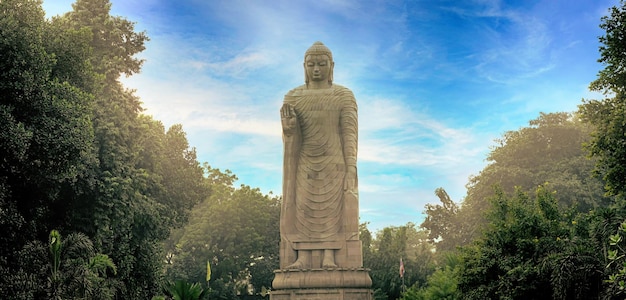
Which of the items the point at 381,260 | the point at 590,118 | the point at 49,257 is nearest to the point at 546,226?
the point at 590,118

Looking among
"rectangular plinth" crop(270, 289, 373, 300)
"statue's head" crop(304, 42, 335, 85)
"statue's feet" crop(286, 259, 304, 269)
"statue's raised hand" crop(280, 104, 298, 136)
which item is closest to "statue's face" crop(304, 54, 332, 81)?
"statue's head" crop(304, 42, 335, 85)

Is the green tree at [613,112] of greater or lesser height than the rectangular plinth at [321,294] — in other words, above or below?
above

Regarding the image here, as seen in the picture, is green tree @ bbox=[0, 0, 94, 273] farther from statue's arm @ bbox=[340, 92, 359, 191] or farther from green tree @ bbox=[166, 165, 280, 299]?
green tree @ bbox=[166, 165, 280, 299]

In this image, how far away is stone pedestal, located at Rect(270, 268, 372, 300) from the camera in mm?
14312

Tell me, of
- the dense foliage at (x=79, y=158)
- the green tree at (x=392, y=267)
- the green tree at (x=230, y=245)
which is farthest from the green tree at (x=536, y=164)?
the dense foliage at (x=79, y=158)

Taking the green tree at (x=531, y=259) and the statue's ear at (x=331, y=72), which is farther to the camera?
the statue's ear at (x=331, y=72)

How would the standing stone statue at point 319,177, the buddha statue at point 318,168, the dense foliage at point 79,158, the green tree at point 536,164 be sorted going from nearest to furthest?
the dense foliage at point 79,158 < the standing stone statue at point 319,177 < the buddha statue at point 318,168 < the green tree at point 536,164

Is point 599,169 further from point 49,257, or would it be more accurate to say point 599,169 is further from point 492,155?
point 492,155

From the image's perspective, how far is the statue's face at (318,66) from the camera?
52.9 feet

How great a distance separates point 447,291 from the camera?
1847 cm

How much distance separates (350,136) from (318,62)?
1934mm

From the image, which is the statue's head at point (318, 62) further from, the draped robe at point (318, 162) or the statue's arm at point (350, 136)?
the statue's arm at point (350, 136)

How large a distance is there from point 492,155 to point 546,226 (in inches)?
825

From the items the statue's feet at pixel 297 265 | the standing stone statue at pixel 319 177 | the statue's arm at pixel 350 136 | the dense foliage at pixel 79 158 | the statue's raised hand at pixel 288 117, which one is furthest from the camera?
the statue's arm at pixel 350 136
